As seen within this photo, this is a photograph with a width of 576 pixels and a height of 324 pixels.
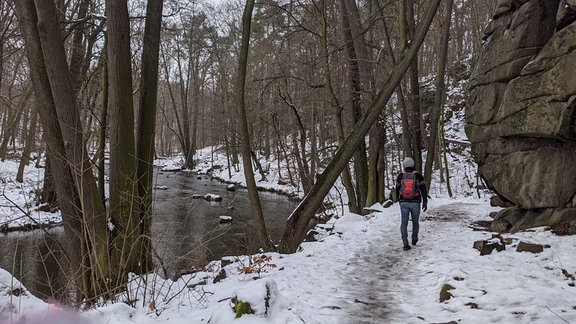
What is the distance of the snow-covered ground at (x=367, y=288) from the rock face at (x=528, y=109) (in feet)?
2.77

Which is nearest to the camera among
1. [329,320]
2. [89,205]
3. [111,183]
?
[329,320]

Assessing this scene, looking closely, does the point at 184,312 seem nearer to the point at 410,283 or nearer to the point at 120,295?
the point at 120,295

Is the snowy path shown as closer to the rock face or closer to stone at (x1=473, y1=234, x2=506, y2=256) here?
stone at (x1=473, y1=234, x2=506, y2=256)

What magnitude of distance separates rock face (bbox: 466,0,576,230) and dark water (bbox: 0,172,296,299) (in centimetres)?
513

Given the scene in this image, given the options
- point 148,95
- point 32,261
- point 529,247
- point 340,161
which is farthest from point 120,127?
point 529,247

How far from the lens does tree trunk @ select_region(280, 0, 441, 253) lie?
748cm

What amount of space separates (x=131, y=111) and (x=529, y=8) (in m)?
7.60

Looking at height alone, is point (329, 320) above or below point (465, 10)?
below

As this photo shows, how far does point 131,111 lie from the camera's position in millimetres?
5914

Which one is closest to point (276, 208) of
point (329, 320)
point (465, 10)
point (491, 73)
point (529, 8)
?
point (491, 73)

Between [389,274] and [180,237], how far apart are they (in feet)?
24.2

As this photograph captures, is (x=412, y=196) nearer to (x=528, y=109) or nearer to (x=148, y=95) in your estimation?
(x=528, y=109)

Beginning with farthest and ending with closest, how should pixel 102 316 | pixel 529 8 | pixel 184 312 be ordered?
pixel 529 8, pixel 184 312, pixel 102 316

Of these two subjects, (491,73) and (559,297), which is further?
(491,73)
